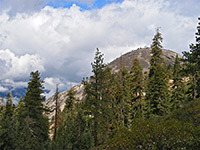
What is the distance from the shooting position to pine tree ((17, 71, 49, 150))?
18891 millimetres

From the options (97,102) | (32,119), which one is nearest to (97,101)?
(97,102)

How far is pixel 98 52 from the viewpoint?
25.1 meters

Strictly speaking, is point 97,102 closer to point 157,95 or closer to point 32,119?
point 32,119

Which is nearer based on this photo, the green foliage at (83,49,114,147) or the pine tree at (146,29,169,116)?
the green foliage at (83,49,114,147)

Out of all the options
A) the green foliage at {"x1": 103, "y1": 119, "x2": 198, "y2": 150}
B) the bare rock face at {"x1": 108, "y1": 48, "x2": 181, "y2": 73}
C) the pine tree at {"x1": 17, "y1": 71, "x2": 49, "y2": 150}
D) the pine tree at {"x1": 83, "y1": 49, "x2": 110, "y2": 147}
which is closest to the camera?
the green foliage at {"x1": 103, "y1": 119, "x2": 198, "y2": 150}

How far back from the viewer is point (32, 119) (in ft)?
64.5

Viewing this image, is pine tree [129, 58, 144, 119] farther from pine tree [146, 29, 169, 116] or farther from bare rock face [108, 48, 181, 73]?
bare rock face [108, 48, 181, 73]

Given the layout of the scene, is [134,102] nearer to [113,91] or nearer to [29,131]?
[113,91]

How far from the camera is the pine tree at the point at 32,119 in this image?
62.0 feet

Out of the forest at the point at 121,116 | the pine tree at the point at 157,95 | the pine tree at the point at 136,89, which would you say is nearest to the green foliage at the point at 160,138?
the forest at the point at 121,116

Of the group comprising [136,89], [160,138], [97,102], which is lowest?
[160,138]

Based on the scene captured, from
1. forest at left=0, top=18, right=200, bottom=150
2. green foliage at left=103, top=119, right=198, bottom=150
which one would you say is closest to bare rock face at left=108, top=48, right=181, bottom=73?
forest at left=0, top=18, right=200, bottom=150

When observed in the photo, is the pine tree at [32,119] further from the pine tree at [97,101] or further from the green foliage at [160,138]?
the green foliage at [160,138]

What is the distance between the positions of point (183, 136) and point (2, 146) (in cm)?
2338
